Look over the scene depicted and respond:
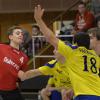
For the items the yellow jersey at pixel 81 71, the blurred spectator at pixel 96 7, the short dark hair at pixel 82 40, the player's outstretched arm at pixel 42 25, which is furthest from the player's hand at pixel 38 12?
the blurred spectator at pixel 96 7

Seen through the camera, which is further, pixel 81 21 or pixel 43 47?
pixel 43 47

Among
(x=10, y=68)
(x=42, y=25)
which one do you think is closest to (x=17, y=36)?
(x=10, y=68)

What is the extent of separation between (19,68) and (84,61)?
1560 millimetres

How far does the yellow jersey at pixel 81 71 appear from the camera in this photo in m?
5.45

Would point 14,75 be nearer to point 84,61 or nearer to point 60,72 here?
point 60,72

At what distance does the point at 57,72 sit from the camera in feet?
21.7

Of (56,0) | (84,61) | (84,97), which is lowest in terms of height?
(84,97)

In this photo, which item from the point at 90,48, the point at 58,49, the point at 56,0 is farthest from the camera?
the point at 56,0

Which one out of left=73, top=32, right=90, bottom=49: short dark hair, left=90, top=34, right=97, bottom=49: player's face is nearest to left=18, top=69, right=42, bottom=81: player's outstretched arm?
left=90, top=34, right=97, bottom=49: player's face

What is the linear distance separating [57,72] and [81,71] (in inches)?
46.3

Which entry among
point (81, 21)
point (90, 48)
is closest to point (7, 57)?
point (90, 48)

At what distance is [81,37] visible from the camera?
18.0 ft

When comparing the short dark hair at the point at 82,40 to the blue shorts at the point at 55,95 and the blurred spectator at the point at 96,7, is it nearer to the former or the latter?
the blue shorts at the point at 55,95

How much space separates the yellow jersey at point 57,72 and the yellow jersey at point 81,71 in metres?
0.99
